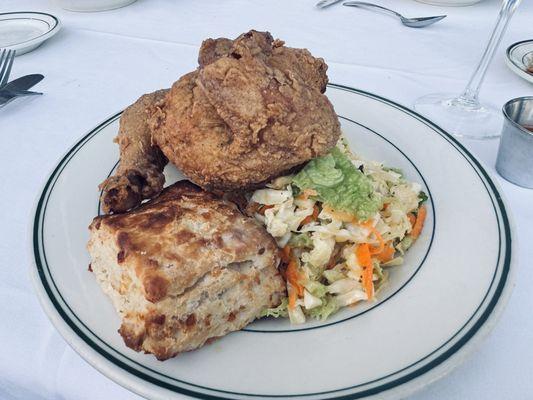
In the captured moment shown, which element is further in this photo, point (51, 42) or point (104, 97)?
point (51, 42)

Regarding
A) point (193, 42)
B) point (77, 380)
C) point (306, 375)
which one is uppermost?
point (193, 42)

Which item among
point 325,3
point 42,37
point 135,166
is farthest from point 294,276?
point 325,3

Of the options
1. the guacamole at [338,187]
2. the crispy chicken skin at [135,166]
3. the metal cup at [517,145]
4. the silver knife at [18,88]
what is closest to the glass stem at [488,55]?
the metal cup at [517,145]

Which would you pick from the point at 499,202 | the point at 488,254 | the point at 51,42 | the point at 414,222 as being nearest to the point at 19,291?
the point at 414,222

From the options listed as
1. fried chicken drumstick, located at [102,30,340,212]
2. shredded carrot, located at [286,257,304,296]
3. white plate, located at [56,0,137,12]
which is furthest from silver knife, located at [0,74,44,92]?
shredded carrot, located at [286,257,304,296]

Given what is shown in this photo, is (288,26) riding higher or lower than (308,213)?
higher

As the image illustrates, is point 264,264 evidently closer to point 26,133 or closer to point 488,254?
point 488,254
